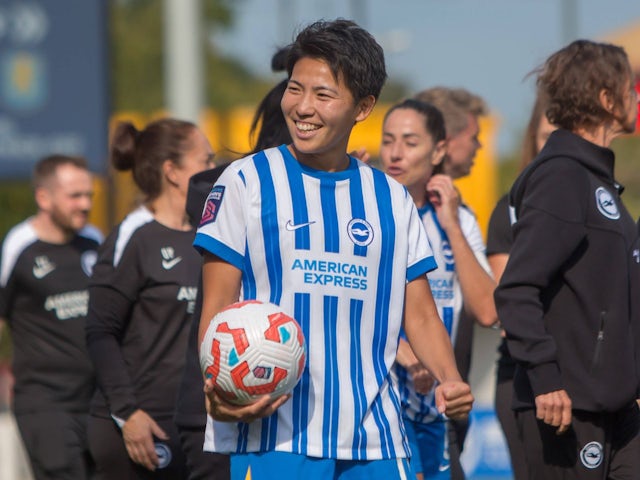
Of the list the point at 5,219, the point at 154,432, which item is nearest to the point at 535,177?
the point at 154,432

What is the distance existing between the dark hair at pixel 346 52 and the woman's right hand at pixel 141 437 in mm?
2095

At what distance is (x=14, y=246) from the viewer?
8219mm

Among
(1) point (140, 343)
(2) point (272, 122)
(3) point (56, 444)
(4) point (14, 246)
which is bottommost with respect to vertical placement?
(3) point (56, 444)

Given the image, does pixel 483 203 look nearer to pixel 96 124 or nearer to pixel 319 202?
pixel 96 124

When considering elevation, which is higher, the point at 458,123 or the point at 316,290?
the point at 458,123

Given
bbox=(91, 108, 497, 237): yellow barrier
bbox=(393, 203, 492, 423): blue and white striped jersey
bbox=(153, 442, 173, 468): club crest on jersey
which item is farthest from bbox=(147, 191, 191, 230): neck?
bbox=(91, 108, 497, 237): yellow barrier

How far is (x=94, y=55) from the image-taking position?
1359 centimetres

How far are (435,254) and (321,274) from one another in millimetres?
1914

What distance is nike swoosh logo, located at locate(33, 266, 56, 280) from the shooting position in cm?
793

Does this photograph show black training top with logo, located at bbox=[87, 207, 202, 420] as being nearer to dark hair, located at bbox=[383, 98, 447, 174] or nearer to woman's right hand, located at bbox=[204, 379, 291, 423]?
dark hair, located at bbox=[383, 98, 447, 174]

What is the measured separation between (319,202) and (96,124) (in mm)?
9643

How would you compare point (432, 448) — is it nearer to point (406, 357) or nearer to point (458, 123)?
point (406, 357)

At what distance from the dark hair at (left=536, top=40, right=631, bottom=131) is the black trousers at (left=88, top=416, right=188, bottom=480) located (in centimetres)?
225

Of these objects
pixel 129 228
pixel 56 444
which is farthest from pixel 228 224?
pixel 56 444
